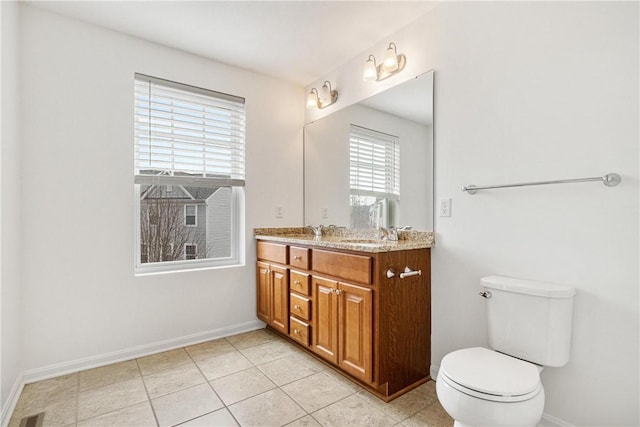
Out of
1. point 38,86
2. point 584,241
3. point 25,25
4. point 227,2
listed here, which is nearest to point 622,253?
point 584,241

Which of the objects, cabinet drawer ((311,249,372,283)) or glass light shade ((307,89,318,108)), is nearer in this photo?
cabinet drawer ((311,249,372,283))

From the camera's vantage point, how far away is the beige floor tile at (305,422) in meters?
1.60

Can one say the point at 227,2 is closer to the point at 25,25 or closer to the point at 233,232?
the point at 25,25

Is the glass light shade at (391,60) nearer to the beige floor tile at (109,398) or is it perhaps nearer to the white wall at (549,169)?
the white wall at (549,169)

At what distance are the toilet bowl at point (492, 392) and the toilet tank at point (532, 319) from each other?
0.12 m

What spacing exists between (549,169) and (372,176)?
3.99ft

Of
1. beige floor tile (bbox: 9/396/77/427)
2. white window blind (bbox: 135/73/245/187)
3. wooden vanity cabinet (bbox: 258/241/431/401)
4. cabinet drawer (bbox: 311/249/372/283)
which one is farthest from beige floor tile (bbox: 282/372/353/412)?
white window blind (bbox: 135/73/245/187)

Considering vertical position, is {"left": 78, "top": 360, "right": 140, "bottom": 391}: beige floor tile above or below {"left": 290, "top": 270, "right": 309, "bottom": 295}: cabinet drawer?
below

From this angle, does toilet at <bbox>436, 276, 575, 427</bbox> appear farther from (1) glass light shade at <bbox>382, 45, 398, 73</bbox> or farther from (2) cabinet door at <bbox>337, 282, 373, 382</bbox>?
(1) glass light shade at <bbox>382, 45, 398, 73</bbox>

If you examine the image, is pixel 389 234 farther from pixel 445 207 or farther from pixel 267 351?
pixel 267 351

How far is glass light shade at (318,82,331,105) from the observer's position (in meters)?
2.90

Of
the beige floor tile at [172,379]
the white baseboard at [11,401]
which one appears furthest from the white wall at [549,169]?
the white baseboard at [11,401]

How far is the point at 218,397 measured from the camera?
185cm

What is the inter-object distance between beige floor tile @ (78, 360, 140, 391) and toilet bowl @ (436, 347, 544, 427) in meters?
1.94
